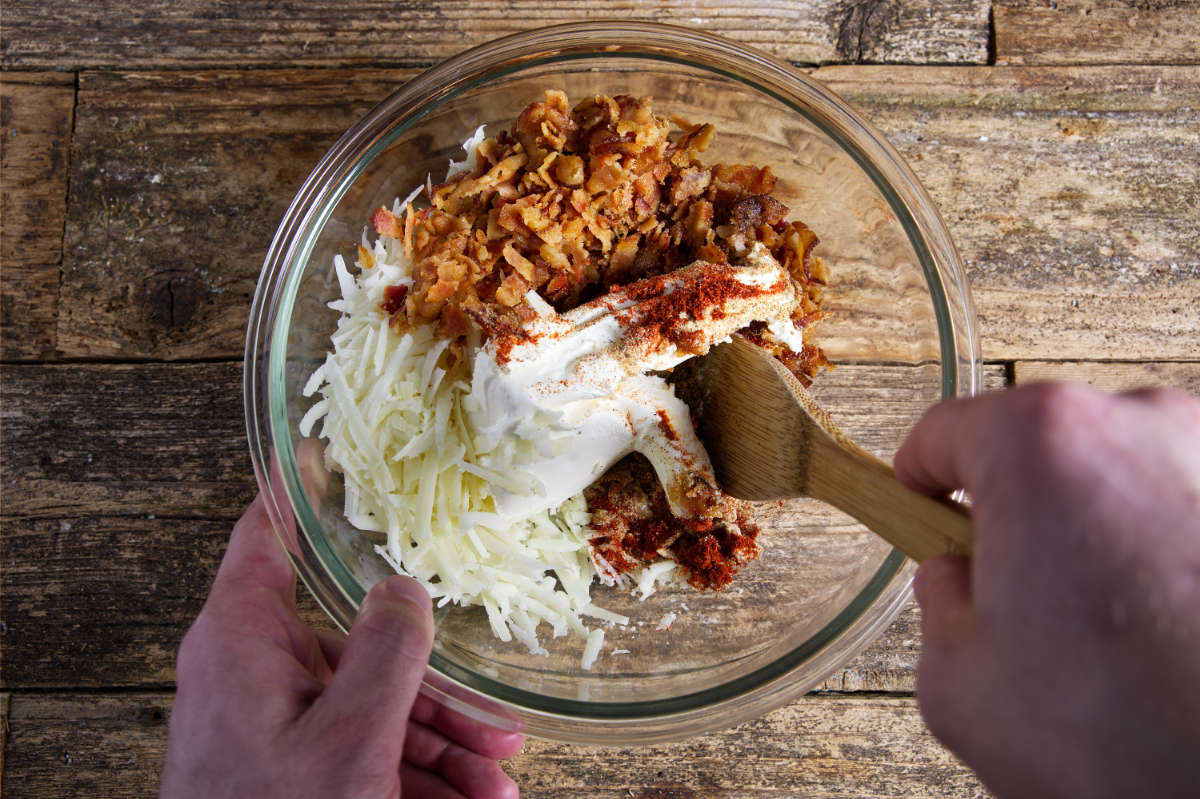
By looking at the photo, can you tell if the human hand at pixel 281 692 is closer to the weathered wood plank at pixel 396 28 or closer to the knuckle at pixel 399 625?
the knuckle at pixel 399 625

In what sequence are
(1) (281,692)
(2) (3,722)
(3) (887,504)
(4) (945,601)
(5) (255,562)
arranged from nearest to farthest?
(4) (945,601) → (3) (887,504) → (1) (281,692) → (5) (255,562) → (2) (3,722)

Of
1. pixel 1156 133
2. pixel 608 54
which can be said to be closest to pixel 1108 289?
pixel 1156 133

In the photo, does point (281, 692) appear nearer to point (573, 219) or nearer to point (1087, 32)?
point (573, 219)

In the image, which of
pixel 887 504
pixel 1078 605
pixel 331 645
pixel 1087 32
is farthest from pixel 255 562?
pixel 1087 32

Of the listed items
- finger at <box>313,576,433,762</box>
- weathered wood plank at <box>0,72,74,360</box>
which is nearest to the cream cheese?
finger at <box>313,576,433,762</box>

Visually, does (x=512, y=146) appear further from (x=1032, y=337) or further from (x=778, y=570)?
(x=1032, y=337)

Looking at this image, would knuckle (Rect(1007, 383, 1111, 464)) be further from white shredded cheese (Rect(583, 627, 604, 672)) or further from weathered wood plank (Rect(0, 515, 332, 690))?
weathered wood plank (Rect(0, 515, 332, 690))
